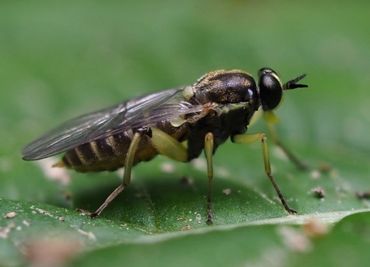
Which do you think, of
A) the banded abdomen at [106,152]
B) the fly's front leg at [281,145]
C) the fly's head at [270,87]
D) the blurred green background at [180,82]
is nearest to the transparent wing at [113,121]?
the banded abdomen at [106,152]

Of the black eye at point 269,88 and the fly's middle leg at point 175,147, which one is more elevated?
the black eye at point 269,88

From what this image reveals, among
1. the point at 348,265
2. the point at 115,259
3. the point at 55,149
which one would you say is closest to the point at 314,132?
the point at 55,149

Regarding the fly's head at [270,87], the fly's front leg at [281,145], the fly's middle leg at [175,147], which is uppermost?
the fly's head at [270,87]

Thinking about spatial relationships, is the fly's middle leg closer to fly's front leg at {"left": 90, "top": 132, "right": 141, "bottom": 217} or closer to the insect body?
the insect body

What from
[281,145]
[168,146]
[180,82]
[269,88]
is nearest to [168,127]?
[168,146]

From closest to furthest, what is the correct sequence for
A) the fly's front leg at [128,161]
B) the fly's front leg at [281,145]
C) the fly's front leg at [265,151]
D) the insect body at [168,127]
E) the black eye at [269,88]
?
the fly's front leg at [265,151] → the fly's front leg at [128,161] → the insect body at [168,127] → the black eye at [269,88] → the fly's front leg at [281,145]

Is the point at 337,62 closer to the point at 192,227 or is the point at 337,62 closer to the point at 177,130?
the point at 177,130

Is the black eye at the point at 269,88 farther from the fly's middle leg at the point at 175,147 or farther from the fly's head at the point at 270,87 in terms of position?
the fly's middle leg at the point at 175,147

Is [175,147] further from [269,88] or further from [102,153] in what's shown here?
[269,88]
